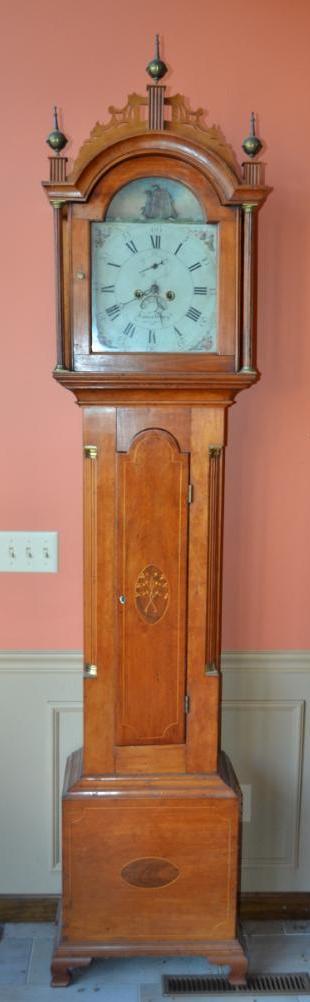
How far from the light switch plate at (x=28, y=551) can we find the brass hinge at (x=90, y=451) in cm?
43

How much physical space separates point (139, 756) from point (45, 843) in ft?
1.94

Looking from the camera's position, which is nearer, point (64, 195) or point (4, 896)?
point (64, 195)

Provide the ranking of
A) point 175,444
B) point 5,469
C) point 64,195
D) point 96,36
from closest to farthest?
1. point 64,195
2. point 175,444
3. point 96,36
4. point 5,469

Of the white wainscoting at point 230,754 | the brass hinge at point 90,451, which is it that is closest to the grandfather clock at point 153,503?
the brass hinge at point 90,451

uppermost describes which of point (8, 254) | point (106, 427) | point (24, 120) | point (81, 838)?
point (24, 120)

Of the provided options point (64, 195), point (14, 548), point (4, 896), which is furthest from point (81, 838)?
point (64, 195)

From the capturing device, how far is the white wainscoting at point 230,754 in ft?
6.65

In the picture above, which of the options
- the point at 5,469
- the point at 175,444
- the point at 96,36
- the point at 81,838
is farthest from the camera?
the point at 5,469

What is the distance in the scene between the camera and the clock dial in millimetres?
1537

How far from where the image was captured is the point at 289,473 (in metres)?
1.99

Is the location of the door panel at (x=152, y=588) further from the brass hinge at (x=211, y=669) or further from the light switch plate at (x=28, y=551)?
the light switch plate at (x=28, y=551)

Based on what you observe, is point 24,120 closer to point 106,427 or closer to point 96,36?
point 96,36

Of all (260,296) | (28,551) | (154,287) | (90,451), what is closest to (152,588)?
(90,451)

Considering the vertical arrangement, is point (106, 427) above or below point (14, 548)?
above
